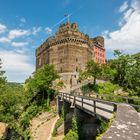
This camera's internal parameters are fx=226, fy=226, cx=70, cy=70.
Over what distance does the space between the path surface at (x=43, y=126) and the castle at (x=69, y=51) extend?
20.7m

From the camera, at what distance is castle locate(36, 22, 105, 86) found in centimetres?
5838

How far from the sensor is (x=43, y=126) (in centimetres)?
3359

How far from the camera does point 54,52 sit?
62.6 m

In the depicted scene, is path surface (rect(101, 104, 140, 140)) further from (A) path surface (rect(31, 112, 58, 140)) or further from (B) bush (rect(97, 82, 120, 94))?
(B) bush (rect(97, 82, 120, 94))

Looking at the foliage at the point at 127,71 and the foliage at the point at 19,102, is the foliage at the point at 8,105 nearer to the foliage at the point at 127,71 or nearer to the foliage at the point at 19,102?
the foliage at the point at 19,102

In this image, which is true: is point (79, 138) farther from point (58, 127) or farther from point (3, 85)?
point (3, 85)

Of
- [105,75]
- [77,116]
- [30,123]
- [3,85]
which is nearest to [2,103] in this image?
[3,85]

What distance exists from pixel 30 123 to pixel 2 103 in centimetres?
597

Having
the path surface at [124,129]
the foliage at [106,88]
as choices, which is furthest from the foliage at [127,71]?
the path surface at [124,129]

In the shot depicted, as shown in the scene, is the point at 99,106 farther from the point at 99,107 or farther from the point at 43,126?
the point at 43,126

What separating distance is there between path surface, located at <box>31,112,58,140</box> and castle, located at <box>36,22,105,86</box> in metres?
20.7

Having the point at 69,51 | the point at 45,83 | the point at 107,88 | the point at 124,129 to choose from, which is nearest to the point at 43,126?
the point at 45,83

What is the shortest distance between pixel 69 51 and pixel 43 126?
28894 mm

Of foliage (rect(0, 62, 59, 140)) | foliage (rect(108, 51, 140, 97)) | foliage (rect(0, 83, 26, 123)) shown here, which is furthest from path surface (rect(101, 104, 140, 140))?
foliage (rect(108, 51, 140, 97))
